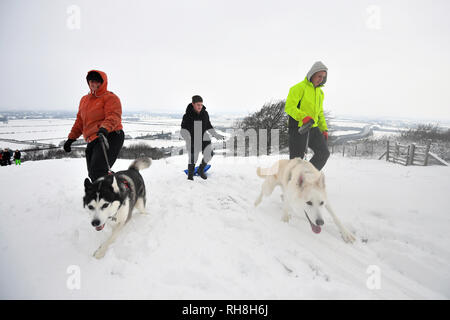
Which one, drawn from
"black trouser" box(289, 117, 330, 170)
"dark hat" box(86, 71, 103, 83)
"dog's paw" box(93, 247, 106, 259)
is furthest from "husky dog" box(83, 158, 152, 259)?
"black trouser" box(289, 117, 330, 170)

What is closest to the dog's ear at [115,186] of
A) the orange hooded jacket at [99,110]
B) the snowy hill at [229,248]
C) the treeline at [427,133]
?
the snowy hill at [229,248]

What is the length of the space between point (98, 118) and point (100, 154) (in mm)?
650

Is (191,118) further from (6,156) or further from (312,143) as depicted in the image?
(6,156)

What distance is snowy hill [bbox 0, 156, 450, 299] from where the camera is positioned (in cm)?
187

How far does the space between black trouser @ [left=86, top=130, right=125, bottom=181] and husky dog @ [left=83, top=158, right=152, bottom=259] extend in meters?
0.35

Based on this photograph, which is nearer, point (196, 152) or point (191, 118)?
point (191, 118)

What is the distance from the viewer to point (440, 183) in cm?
418

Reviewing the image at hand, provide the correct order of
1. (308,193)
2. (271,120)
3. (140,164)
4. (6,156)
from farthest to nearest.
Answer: (271,120) → (6,156) → (140,164) → (308,193)

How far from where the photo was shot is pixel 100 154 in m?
3.04

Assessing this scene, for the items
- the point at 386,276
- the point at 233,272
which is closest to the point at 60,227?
the point at 233,272

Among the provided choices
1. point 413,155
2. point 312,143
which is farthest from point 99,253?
point 413,155
